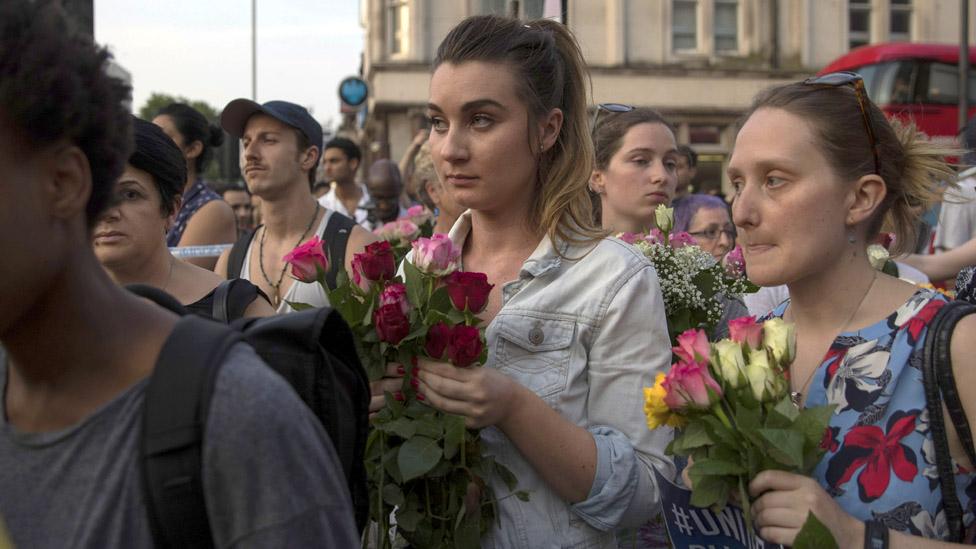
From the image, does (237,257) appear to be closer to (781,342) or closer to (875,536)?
(781,342)

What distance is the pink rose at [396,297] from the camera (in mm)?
2523

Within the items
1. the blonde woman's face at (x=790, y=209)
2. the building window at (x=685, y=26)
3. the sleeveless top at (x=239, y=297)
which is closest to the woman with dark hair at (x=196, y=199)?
the sleeveless top at (x=239, y=297)

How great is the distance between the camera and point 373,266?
2.69m

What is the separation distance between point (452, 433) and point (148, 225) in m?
1.58

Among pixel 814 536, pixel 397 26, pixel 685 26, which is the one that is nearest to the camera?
pixel 814 536

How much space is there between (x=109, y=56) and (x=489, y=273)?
157 centimetres

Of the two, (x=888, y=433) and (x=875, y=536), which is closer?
(x=875, y=536)

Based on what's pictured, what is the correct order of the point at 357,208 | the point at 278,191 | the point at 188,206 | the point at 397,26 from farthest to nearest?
1. the point at 397,26
2. the point at 357,208
3. the point at 188,206
4. the point at 278,191

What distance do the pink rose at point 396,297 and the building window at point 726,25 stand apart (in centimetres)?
3186

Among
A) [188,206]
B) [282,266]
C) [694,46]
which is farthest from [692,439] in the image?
[694,46]

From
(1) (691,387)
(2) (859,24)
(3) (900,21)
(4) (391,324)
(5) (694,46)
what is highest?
(3) (900,21)

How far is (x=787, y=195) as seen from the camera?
2.66m

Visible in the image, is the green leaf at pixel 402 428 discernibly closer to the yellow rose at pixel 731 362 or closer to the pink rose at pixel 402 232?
the yellow rose at pixel 731 362

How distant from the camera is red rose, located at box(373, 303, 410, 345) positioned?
2.49 m
